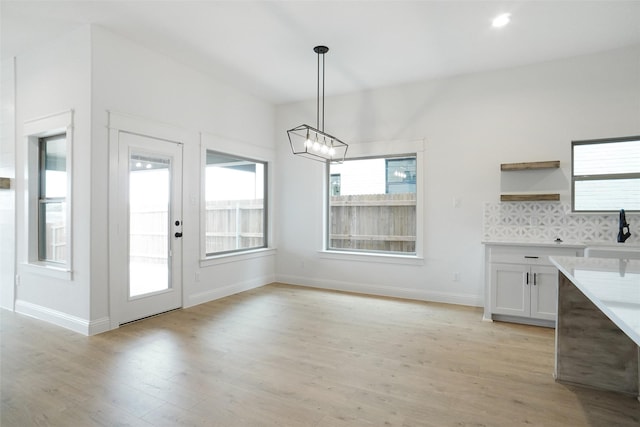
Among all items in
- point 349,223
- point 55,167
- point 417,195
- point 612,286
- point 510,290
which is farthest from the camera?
point 349,223

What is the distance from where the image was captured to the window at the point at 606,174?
12.4 feet

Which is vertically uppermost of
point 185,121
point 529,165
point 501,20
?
point 501,20

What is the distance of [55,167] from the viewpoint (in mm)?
3875

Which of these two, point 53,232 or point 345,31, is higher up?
point 345,31

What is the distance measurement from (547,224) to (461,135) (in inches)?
59.0

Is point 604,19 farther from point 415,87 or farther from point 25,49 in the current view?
point 25,49

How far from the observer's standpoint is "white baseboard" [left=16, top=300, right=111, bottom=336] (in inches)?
131

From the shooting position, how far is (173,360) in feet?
9.12

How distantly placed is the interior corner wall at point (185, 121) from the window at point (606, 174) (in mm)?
4259

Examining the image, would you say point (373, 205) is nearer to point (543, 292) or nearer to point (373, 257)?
point (373, 257)

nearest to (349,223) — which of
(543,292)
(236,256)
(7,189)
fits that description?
(236,256)

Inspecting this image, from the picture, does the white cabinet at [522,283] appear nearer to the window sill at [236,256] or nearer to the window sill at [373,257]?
the window sill at [373,257]

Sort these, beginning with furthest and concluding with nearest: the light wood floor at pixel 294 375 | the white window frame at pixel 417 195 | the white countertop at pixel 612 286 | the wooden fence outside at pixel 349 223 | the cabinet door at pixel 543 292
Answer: the wooden fence outside at pixel 349 223 → the white window frame at pixel 417 195 → the cabinet door at pixel 543 292 → the light wood floor at pixel 294 375 → the white countertop at pixel 612 286

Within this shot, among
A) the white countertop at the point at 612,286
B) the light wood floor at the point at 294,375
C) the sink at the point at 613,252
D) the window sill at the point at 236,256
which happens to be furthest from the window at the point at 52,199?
the sink at the point at 613,252
